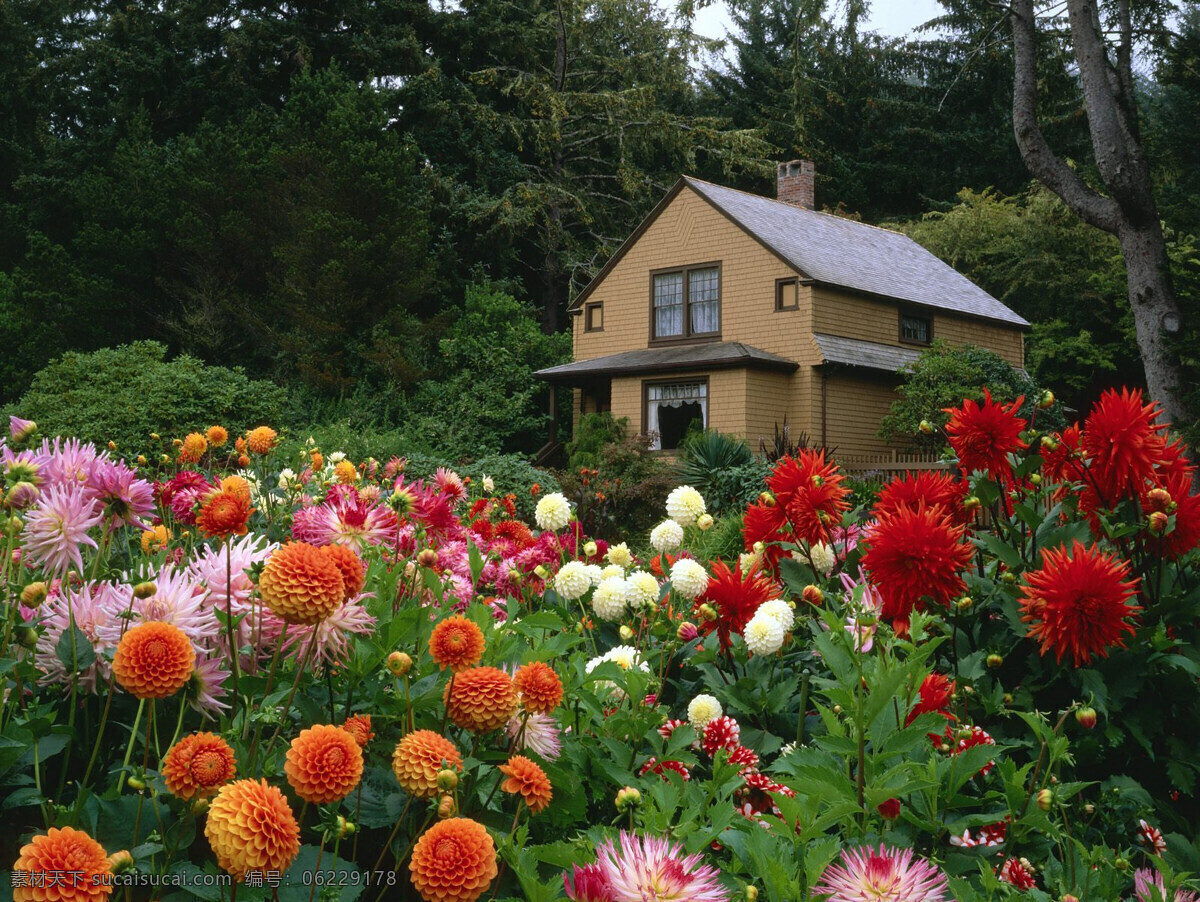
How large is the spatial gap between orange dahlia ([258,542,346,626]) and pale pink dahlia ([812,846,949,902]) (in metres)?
0.72

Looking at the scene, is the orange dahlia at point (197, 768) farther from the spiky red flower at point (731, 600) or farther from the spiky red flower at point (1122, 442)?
the spiky red flower at point (1122, 442)

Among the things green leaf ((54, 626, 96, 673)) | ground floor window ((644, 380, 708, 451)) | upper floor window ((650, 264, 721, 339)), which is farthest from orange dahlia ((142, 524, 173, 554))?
upper floor window ((650, 264, 721, 339))

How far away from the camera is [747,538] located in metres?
2.73

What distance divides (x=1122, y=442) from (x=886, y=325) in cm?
1968

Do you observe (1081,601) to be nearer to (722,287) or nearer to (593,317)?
(722,287)

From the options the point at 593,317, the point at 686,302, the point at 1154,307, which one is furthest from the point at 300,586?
the point at 593,317

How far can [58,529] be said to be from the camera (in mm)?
1855

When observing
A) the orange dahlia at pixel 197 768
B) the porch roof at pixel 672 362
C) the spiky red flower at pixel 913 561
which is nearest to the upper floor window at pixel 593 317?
the porch roof at pixel 672 362

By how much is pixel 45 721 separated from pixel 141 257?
25.6 metres

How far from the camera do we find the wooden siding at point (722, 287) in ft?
66.1

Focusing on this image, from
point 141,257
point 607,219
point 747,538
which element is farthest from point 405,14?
point 747,538

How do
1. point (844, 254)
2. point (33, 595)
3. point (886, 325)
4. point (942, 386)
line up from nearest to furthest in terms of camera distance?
point (33, 595) < point (942, 386) < point (886, 325) < point (844, 254)

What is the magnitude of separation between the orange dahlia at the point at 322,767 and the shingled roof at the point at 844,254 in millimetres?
19059

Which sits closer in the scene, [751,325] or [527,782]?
[527,782]
